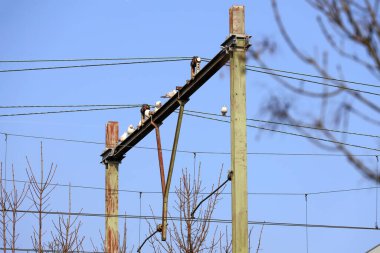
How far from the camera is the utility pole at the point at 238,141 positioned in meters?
13.5

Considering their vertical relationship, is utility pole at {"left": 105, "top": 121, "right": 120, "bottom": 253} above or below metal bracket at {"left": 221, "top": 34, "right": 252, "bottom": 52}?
below

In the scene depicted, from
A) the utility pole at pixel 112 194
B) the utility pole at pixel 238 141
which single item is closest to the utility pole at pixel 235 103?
the utility pole at pixel 238 141

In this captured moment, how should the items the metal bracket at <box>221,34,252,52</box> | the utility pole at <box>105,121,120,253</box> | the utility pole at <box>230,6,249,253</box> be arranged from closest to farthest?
the utility pole at <box>230,6,249,253</box>
the metal bracket at <box>221,34,252,52</box>
the utility pole at <box>105,121,120,253</box>

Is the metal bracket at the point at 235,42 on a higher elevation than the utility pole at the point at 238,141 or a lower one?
higher

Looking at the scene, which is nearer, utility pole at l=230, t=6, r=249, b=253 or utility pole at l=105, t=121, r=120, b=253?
utility pole at l=230, t=6, r=249, b=253

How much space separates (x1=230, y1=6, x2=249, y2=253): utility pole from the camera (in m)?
13.5

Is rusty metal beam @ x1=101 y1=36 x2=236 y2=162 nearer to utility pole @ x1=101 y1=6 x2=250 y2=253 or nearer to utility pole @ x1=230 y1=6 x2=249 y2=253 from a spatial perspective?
utility pole @ x1=101 y1=6 x2=250 y2=253

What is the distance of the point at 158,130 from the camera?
17281 mm

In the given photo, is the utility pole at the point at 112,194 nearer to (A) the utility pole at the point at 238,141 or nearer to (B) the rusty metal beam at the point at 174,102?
(B) the rusty metal beam at the point at 174,102

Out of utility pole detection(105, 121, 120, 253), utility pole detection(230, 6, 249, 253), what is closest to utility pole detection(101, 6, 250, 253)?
utility pole detection(230, 6, 249, 253)

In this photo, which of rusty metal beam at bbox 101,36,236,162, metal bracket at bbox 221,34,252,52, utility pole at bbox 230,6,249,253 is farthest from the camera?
rusty metal beam at bbox 101,36,236,162

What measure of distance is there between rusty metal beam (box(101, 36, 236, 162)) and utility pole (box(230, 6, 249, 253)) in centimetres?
19

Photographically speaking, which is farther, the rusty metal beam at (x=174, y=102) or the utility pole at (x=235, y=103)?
the rusty metal beam at (x=174, y=102)

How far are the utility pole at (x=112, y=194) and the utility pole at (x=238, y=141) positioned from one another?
6714 mm
